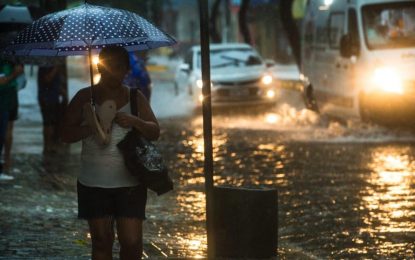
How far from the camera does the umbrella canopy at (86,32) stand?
7.06 metres

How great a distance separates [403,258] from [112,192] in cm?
274

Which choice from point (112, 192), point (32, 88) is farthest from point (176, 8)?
point (112, 192)

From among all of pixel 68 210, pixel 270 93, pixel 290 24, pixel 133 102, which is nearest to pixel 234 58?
pixel 270 93

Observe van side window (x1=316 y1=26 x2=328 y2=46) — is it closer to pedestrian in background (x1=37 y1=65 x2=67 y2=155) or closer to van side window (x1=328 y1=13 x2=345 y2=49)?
van side window (x1=328 y1=13 x2=345 y2=49)

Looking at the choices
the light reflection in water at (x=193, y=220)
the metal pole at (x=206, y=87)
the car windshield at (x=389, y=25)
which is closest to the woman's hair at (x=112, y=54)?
the metal pole at (x=206, y=87)

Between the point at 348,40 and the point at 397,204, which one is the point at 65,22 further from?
the point at 348,40

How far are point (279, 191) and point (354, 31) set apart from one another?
8808mm

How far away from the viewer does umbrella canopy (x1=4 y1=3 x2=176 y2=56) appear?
23.2 feet

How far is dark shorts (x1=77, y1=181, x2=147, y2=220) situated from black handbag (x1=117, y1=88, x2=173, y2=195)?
102 millimetres

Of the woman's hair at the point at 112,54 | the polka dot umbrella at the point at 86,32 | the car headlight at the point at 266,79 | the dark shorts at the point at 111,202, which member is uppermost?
the polka dot umbrella at the point at 86,32

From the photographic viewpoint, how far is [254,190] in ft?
28.5

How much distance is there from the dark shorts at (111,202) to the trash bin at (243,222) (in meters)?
1.85

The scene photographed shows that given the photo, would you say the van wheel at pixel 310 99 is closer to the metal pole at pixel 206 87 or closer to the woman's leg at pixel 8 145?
the woman's leg at pixel 8 145

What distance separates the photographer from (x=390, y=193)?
12.3m
